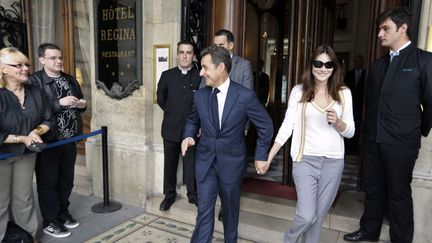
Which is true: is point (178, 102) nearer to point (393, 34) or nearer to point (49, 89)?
point (49, 89)

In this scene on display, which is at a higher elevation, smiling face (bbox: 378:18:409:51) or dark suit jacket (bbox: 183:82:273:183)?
smiling face (bbox: 378:18:409:51)

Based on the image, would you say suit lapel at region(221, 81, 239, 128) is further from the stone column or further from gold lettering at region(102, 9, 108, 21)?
gold lettering at region(102, 9, 108, 21)

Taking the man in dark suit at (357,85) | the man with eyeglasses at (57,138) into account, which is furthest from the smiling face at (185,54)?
the man in dark suit at (357,85)

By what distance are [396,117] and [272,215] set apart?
1.66 metres

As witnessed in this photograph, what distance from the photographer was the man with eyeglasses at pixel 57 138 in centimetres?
332

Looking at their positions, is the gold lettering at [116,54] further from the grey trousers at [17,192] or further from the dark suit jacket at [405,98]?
the dark suit jacket at [405,98]

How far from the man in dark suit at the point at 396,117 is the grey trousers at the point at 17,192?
3.08 metres

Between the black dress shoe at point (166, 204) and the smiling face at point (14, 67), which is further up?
the smiling face at point (14, 67)

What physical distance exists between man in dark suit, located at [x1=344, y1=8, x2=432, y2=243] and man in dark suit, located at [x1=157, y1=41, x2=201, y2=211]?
1.78m

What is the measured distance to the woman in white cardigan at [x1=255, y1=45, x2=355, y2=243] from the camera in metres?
2.42

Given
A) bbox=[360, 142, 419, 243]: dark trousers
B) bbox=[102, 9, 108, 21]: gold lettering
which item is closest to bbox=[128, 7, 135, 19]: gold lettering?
bbox=[102, 9, 108, 21]: gold lettering

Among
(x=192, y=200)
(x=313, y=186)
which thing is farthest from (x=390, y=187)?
(x=192, y=200)

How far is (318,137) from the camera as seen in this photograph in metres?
2.43

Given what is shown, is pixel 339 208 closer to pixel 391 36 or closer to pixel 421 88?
pixel 421 88
